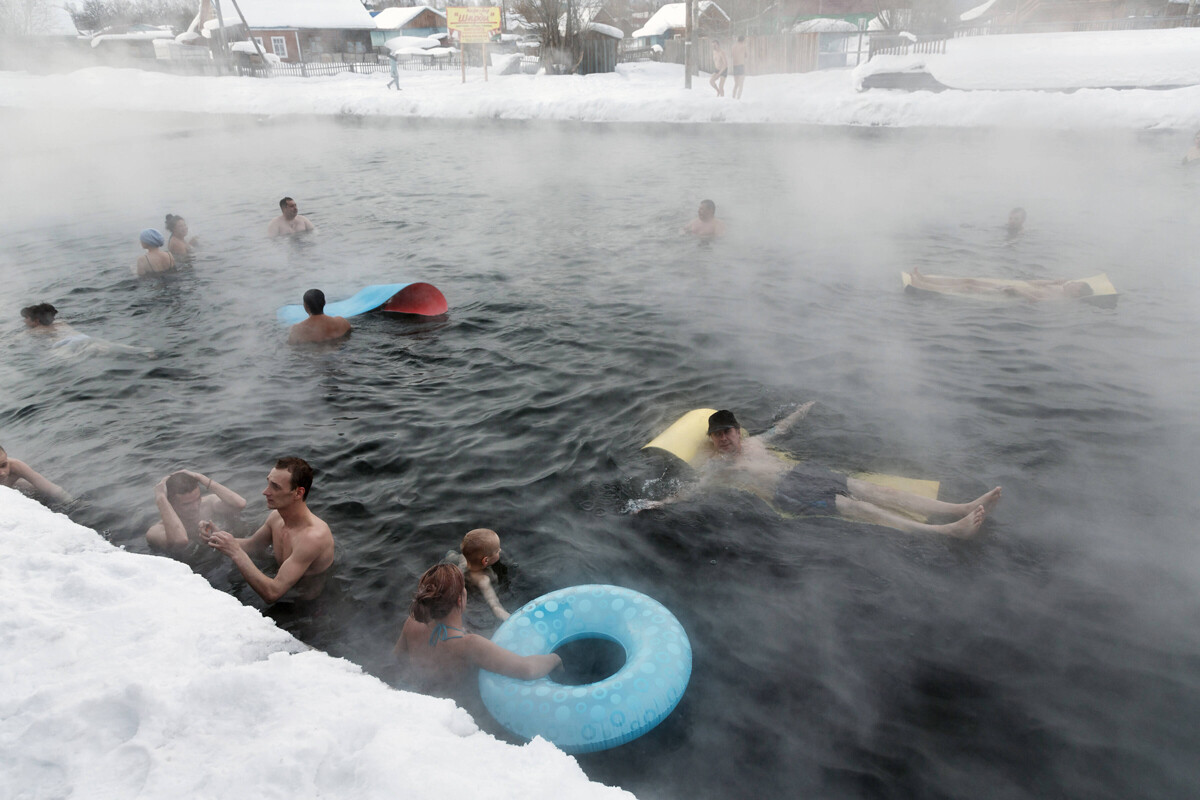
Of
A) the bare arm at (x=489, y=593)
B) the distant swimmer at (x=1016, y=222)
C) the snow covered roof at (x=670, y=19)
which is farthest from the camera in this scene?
the snow covered roof at (x=670, y=19)

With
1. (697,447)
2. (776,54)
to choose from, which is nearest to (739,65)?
(776,54)

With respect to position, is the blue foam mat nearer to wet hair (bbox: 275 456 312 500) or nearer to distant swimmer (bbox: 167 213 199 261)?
distant swimmer (bbox: 167 213 199 261)

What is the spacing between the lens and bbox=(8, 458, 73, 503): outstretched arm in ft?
16.2

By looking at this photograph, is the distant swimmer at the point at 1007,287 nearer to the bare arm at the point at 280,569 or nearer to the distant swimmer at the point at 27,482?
the bare arm at the point at 280,569

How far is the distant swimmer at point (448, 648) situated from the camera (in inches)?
129

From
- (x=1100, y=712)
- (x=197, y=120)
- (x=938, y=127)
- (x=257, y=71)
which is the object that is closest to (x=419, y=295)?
(x=1100, y=712)

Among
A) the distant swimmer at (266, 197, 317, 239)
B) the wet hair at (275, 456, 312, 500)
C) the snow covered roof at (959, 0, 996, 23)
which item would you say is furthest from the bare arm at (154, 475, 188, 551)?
the snow covered roof at (959, 0, 996, 23)

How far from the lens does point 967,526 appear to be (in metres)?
4.22

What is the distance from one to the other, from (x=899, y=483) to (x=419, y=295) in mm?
5810

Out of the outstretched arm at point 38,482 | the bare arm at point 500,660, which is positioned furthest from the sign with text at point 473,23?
the bare arm at point 500,660

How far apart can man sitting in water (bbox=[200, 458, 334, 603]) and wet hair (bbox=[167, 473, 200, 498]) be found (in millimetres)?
444

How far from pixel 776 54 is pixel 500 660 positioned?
27892 mm

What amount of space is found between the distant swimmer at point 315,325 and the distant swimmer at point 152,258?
3828 mm

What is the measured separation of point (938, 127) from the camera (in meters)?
18.6
